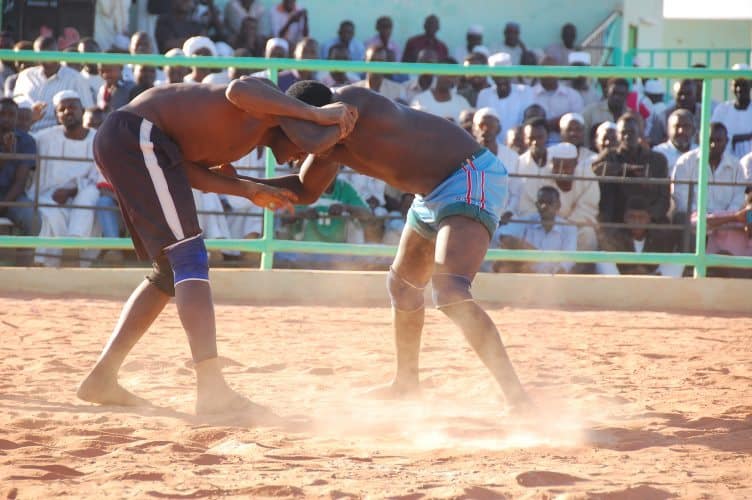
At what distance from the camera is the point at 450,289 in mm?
4441

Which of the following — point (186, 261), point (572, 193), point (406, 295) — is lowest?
point (406, 295)

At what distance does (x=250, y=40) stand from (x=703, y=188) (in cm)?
651

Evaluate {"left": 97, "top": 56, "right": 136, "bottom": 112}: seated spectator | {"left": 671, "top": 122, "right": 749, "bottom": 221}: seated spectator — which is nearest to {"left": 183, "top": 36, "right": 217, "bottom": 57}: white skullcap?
{"left": 97, "top": 56, "right": 136, "bottom": 112}: seated spectator

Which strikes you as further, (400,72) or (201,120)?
(400,72)

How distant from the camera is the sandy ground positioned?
137 inches

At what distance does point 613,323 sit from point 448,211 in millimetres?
3180

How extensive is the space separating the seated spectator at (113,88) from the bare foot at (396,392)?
5650 mm

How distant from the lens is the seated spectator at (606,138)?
966cm

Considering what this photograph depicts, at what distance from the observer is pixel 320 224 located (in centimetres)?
937

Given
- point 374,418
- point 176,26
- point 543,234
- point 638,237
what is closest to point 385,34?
point 176,26

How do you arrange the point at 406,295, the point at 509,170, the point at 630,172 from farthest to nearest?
the point at 509,170 < the point at 630,172 < the point at 406,295

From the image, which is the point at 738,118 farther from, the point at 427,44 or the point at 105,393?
the point at 105,393

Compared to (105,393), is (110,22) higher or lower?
higher

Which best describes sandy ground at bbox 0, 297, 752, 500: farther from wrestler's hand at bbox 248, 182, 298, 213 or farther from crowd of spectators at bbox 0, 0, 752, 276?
crowd of spectators at bbox 0, 0, 752, 276
